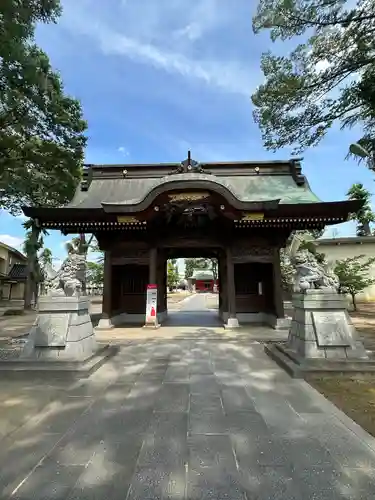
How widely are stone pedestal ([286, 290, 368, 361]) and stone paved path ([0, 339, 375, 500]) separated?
3.14 ft

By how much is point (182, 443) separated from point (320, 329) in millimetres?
3590

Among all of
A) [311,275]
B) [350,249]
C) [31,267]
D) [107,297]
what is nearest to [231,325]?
[107,297]

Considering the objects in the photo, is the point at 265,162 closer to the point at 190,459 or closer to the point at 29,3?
the point at 29,3

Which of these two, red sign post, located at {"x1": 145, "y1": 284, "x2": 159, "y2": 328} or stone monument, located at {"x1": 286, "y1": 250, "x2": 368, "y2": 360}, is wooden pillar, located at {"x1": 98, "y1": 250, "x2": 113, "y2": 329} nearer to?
red sign post, located at {"x1": 145, "y1": 284, "x2": 159, "y2": 328}

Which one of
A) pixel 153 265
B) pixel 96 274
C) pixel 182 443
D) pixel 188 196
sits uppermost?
pixel 188 196

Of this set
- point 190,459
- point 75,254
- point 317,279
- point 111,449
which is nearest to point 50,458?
point 111,449

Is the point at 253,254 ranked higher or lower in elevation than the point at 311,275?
higher

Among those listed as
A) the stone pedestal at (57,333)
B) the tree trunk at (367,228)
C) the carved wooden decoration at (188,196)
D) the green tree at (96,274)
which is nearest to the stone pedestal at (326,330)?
the stone pedestal at (57,333)

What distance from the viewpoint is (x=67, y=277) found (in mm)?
6191

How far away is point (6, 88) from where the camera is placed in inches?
348

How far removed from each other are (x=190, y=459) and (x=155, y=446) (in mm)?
400

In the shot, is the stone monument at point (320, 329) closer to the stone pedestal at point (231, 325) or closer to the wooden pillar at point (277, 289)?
the stone pedestal at point (231, 325)

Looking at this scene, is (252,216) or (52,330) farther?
(252,216)

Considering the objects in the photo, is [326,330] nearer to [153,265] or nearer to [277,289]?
[277,289]
